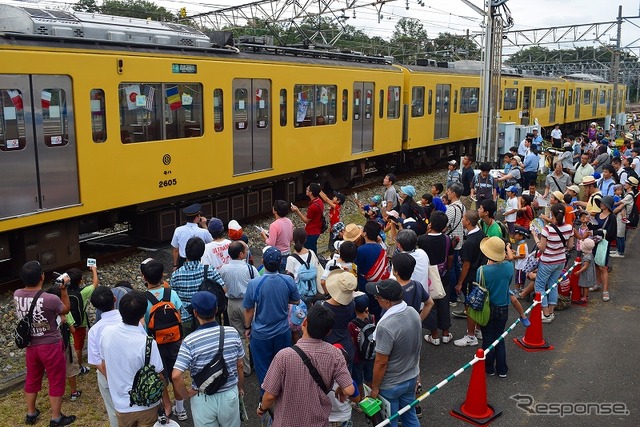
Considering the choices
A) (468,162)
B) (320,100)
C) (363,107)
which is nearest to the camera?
(468,162)

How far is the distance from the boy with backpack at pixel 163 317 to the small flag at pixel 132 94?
15.7ft

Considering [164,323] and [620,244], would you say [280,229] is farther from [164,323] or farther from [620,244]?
[620,244]

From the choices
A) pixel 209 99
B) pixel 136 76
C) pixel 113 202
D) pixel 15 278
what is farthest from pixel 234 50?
pixel 15 278

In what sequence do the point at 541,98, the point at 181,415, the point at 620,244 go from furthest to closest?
the point at 541,98
the point at 620,244
the point at 181,415

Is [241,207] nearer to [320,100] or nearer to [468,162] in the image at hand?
[320,100]

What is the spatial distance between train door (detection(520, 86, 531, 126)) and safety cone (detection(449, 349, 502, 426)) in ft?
69.9

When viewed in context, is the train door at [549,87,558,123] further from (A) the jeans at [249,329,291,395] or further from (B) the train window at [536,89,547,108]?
(A) the jeans at [249,329,291,395]

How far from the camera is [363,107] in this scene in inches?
613

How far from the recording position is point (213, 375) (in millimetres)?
4195

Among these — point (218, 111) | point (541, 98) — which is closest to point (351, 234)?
point (218, 111)

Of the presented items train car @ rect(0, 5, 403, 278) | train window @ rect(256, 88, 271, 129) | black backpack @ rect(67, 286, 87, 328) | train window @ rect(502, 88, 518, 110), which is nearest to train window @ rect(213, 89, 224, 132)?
train car @ rect(0, 5, 403, 278)

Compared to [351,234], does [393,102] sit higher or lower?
higher

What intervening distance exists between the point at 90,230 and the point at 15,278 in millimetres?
1481

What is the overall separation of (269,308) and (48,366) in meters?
1.84
